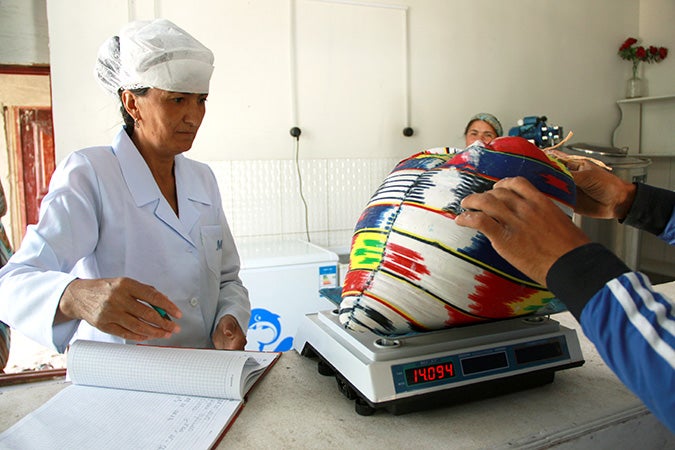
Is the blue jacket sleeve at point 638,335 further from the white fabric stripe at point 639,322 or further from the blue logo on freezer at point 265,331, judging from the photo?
the blue logo on freezer at point 265,331

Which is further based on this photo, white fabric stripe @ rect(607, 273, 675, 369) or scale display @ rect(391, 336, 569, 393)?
scale display @ rect(391, 336, 569, 393)

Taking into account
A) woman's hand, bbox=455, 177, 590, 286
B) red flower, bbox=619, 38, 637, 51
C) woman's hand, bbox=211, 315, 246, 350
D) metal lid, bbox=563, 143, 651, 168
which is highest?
red flower, bbox=619, 38, 637, 51

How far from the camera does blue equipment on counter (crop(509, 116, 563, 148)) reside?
10.2 feet

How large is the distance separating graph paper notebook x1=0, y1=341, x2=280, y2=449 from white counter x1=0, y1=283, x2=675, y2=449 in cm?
4

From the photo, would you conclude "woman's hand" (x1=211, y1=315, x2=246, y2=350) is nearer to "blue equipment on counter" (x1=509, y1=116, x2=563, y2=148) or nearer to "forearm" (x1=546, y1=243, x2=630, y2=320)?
"forearm" (x1=546, y1=243, x2=630, y2=320)

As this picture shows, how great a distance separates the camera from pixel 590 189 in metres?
1.07

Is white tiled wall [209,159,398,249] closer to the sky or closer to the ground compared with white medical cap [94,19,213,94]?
closer to the ground

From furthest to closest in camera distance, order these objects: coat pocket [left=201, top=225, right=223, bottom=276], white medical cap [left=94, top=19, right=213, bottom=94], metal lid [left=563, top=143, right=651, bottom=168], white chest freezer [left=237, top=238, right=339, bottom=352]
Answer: metal lid [left=563, top=143, right=651, bottom=168] < white chest freezer [left=237, top=238, right=339, bottom=352] < coat pocket [left=201, top=225, right=223, bottom=276] < white medical cap [left=94, top=19, right=213, bottom=94]

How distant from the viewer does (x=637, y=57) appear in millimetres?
4012

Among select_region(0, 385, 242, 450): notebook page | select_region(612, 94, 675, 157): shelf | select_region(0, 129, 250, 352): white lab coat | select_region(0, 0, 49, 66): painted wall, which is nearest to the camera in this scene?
select_region(0, 385, 242, 450): notebook page

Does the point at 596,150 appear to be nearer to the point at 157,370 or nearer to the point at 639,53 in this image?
the point at 639,53

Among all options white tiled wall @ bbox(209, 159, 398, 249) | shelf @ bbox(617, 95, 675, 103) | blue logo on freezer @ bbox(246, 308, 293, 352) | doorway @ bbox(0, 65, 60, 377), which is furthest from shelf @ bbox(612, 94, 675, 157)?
doorway @ bbox(0, 65, 60, 377)

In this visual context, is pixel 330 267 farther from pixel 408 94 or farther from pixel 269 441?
pixel 269 441

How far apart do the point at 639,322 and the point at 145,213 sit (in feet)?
3.47
